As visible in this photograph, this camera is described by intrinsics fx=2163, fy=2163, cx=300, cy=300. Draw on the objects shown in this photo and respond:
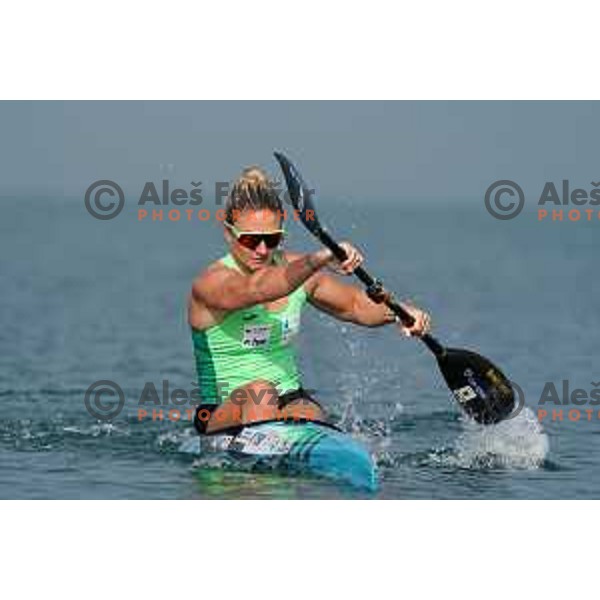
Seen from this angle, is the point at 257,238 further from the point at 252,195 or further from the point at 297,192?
the point at 297,192

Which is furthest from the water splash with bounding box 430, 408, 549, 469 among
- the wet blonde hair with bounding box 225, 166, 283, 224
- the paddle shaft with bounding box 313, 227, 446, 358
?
the wet blonde hair with bounding box 225, 166, 283, 224

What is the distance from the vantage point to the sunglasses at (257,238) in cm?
1341

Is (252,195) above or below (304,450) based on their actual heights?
above

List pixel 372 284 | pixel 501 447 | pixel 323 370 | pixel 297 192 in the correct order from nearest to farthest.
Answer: pixel 372 284 < pixel 297 192 < pixel 501 447 < pixel 323 370

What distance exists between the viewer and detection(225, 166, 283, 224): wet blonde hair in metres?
13.4

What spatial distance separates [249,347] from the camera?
45.8ft

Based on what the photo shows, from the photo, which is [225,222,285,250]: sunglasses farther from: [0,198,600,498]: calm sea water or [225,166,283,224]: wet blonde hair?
[0,198,600,498]: calm sea water

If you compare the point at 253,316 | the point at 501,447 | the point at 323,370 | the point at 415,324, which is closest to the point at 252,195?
the point at 253,316

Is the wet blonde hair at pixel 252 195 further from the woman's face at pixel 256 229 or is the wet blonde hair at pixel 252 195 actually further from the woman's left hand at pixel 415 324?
the woman's left hand at pixel 415 324

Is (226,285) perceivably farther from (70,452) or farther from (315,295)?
(70,452)

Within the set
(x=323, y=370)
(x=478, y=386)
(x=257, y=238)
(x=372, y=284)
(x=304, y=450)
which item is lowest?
(x=304, y=450)

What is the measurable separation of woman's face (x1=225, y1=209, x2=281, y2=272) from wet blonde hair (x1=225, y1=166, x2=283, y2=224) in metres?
0.04

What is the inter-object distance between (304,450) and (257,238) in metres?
1.35

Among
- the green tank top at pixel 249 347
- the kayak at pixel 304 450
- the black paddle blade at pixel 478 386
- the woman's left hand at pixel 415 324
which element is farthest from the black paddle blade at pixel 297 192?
the black paddle blade at pixel 478 386
